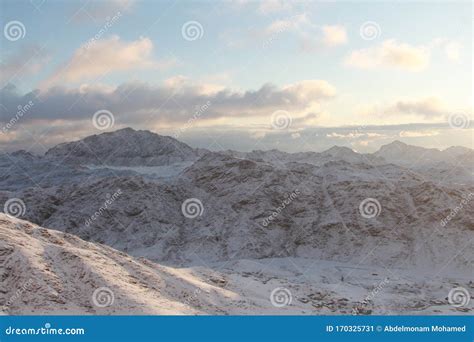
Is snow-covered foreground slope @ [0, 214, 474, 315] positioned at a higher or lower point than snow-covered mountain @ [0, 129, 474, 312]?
lower

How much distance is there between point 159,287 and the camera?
23.8 m

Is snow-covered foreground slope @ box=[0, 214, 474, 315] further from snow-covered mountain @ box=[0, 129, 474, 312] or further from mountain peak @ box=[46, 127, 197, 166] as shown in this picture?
mountain peak @ box=[46, 127, 197, 166]

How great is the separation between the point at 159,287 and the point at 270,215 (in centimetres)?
2475

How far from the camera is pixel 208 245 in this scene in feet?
141

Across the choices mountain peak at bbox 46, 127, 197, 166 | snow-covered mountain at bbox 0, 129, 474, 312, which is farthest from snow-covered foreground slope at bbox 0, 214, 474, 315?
mountain peak at bbox 46, 127, 197, 166

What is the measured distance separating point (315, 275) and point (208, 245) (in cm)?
1090

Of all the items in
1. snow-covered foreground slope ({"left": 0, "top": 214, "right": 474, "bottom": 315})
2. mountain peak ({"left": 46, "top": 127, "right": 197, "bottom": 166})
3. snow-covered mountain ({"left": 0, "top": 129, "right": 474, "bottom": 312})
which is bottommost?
snow-covered foreground slope ({"left": 0, "top": 214, "right": 474, "bottom": 315})

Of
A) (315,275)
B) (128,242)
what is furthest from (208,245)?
(315,275)

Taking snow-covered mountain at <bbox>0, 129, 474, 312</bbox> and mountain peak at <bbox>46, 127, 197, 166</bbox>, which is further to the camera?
mountain peak at <bbox>46, 127, 197, 166</bbox>

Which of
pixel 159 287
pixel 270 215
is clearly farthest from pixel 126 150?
pixel 159 287

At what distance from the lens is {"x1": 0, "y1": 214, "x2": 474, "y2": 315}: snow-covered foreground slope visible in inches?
798

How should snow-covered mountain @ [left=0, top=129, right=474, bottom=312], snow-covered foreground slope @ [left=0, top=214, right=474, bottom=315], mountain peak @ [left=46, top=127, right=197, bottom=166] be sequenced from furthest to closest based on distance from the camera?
mountain peak @ [left=46, top=127, right=197, bottom=166] < snow-covered mountain @ [left=0, top=129, right=474, bottom=312] < snow-covered foreground slope @ [left=0, top=214, right=474, bottom=315]

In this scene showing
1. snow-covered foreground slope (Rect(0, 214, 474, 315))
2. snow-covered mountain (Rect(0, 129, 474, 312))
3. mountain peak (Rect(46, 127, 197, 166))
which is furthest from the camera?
mountain peak (Rect(46, 127, 197, 166))

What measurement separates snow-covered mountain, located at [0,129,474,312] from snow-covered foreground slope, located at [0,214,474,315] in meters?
5.00
